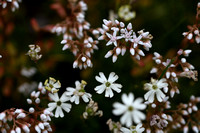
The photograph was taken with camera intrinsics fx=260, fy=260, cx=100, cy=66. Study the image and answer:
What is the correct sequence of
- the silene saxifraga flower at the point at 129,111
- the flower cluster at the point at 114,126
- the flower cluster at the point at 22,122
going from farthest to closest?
the flower cluster at the point at 114,126, the silene saxifraga flower at the point at 129,111, the flower cluster at the point at 22,122

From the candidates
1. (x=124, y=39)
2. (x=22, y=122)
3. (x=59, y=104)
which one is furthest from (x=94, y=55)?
(x=22, y=122)

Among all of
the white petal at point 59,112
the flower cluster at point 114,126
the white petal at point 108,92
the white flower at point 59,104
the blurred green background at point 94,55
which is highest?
the blurred green background at point 94,55

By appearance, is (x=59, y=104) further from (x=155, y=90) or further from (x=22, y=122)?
(x=155, y=90)

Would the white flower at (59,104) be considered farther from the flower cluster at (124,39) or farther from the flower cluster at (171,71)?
the flower cluster at (171,71)

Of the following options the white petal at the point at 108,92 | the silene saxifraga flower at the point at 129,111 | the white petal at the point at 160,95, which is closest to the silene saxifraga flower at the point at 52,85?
the white petal at the point at 108,92

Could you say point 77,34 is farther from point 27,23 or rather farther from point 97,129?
point 27,23

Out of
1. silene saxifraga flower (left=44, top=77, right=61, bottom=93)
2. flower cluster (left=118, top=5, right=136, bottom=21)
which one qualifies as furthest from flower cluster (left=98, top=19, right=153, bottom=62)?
flower cluster (left=118, top=5, right=136, bottom=21)

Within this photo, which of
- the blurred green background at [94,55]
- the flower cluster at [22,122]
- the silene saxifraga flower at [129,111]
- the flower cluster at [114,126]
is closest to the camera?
the flower cluster at [22,122]

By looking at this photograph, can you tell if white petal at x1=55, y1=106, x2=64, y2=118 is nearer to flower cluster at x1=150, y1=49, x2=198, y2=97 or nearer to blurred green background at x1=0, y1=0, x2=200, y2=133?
blurred green background at x1=0, y1=0, x2=200, y2=133

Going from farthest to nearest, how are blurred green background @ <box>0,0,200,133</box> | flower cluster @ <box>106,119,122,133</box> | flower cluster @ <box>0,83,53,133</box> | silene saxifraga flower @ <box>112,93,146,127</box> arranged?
blurred green background @ <box>0,0,200,133</box>
flower cluster @ <box>106,119,122,133</box>
silene saxifraga flower @ <box>112,93,146,127</box>
flower cluster @ <box>0,83,53,133</box>
